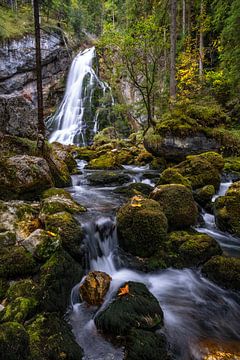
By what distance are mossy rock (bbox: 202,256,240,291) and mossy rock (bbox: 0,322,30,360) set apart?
349cm

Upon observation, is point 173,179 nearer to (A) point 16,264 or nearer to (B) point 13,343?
(A) point 16,264

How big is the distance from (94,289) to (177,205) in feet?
9.91

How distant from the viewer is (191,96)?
17.2 meters

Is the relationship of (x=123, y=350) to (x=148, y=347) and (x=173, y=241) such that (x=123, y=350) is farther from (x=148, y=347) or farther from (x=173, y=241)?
(x=173, y=241)

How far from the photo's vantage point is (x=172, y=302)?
4.77m

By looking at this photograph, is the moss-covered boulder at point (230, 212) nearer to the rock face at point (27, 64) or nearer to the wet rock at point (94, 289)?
the wet rock at point (94, 289)

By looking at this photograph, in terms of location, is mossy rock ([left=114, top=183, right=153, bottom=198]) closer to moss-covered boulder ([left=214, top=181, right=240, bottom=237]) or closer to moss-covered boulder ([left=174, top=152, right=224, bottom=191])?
moss-covered boulder ([left=174, top=152, right=224, bottom=191])

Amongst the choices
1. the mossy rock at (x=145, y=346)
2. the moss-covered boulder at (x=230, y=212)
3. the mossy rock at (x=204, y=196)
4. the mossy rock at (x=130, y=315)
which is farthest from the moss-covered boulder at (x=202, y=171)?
the mossy rock at (x=145, y=346)

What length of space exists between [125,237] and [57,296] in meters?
2.11

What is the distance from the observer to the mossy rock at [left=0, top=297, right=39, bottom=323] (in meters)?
3.40

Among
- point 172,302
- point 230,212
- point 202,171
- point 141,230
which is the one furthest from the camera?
point 202,171

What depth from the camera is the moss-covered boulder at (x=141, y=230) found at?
5688 mm

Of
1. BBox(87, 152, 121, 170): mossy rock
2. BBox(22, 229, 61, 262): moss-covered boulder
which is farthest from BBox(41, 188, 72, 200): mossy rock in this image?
BBox(87, 152, 121, 170): mossy rock

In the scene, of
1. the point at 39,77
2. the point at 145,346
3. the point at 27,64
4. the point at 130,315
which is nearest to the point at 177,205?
the point at 130,315
